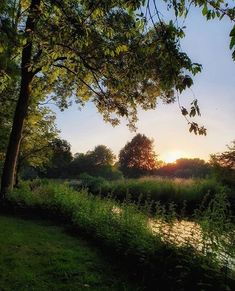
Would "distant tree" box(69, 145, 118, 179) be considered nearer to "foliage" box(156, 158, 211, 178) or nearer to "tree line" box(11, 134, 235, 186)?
"tree line" box(11, 134, 235, 186)

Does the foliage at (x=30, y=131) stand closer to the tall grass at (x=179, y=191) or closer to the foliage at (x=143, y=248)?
the tall grass at (x=179, y=191)

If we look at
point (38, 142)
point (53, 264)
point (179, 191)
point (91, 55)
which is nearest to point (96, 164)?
point (38, 142)

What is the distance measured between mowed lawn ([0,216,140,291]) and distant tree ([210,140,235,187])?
15452 millimetres

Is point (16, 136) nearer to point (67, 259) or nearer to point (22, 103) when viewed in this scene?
point (22, 103)

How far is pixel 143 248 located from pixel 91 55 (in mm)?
12072

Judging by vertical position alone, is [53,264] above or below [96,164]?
below

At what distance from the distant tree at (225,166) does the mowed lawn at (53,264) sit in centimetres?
1545

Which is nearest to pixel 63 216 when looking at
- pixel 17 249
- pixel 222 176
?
pixel 17 249

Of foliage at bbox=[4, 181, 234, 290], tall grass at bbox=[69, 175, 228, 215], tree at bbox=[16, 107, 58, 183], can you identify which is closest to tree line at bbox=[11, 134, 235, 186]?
tree at bbox=[16, 107, 58, 183]

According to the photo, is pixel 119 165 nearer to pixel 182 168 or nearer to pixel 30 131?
pixel 182 168

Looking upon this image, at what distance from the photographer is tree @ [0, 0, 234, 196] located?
19.5ft

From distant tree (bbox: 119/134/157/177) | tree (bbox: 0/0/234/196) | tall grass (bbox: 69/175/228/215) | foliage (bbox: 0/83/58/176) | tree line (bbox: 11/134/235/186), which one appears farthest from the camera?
distant tree (bbox: 119/134/157/177)

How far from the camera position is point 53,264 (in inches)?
316

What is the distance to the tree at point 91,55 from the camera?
5.94 metres
